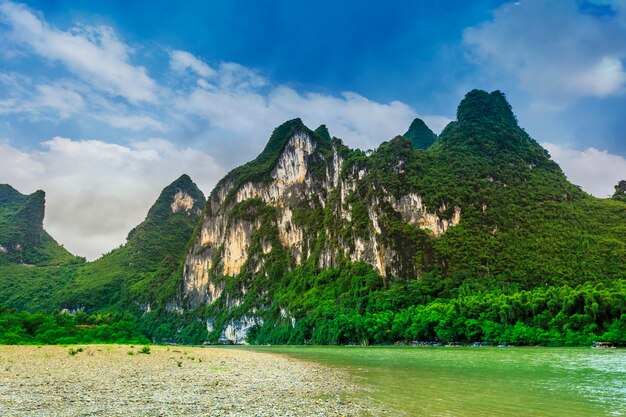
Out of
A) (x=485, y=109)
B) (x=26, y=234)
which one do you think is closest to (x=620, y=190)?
(x=485, y=109)

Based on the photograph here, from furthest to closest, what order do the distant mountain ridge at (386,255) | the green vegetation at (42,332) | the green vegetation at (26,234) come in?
1. the green vegetation at (26,234)
2. the distant mountain ridge at (386,255)
3. the green vegetation at (42,332)

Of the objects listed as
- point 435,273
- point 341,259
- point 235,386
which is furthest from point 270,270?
point 235,386

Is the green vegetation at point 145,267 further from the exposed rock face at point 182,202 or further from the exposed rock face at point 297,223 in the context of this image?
the exposed rock face at point 297,223

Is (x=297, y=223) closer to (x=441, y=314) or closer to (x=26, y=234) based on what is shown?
(x=441, y=314)

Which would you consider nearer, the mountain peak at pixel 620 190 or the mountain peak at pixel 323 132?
the mountain peak at pixel 620 190

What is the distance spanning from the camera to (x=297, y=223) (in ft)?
404

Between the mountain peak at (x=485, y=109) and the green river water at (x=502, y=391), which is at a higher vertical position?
the mountain peak at (x=485, y=109)

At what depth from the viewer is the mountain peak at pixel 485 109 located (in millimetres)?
109062

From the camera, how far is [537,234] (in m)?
76.6

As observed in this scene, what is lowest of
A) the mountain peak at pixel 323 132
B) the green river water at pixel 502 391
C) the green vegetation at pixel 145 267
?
the green river water at pixel 502 391

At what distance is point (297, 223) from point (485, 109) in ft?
191

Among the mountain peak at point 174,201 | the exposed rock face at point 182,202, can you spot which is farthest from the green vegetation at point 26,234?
the exposed rock face at point 182,202

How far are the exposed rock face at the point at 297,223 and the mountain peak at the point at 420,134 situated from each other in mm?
36459

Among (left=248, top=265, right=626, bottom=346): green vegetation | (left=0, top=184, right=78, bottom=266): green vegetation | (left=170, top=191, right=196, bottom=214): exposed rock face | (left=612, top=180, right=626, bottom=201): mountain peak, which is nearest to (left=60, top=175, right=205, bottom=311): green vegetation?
(left=170, top=191, right=196, bottom=214): exposed rock face
